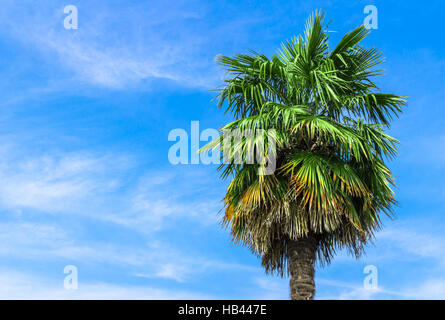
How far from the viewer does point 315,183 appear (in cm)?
1044

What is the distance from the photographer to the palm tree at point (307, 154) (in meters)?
10.7

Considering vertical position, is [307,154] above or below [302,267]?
above

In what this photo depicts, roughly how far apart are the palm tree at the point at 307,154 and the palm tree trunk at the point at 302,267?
23 mm

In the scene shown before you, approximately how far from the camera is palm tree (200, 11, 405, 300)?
35.1ft

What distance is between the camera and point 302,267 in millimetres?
10664

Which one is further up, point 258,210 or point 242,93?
point 242,93

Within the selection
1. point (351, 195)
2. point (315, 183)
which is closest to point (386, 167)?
point (351, 195)

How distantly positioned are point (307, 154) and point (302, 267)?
2.69 meters

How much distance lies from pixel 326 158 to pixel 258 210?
2140mm

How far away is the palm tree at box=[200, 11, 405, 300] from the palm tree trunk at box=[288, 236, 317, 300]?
23 mm

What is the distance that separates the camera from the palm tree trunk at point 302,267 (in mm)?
10375

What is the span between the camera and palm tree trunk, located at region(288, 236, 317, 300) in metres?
10.4
